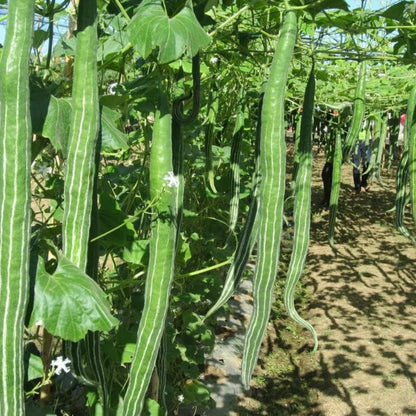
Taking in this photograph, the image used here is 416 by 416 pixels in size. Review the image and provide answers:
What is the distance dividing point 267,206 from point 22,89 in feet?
2.19

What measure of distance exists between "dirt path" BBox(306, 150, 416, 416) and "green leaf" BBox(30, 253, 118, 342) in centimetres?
299

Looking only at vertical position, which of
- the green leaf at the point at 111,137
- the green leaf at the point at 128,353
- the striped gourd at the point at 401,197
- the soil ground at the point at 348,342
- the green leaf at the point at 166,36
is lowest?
the soil ground at the point at 348,342

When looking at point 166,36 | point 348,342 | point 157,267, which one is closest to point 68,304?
point 157,267

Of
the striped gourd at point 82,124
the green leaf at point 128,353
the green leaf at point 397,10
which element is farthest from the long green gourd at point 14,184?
the green leaf at point 397,10

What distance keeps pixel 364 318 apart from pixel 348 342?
666 mm

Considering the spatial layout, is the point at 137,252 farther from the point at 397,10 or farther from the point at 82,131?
the point at 397,10

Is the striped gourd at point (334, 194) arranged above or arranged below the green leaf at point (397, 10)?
below

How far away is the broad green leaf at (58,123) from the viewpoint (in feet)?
4.07

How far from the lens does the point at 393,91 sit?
5777mm

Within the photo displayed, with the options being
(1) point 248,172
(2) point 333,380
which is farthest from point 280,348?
(1) point 248,172

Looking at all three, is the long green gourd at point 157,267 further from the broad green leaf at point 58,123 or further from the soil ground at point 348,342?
the soil ground at point 348,342

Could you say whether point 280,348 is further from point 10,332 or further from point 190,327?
point 10,332

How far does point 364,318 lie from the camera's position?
17.9ft

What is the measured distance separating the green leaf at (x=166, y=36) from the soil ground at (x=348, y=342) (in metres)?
3.01
